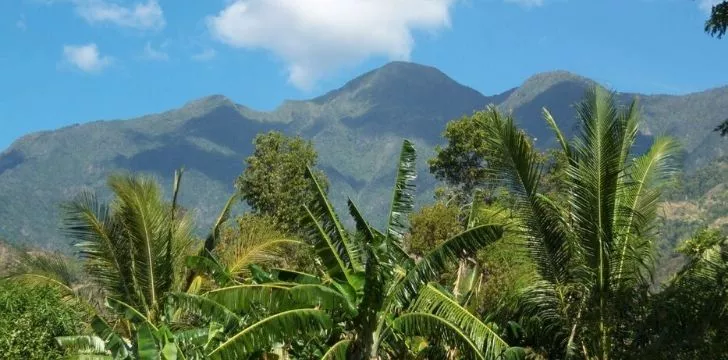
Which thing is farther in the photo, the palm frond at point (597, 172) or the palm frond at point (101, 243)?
the palm frond at point (101, 243)

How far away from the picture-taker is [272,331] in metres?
11.1

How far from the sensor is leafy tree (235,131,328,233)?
35.9 m

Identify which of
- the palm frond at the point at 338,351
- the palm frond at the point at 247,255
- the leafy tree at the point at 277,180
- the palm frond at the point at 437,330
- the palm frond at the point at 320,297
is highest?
the leafy tree at the point at 277,180

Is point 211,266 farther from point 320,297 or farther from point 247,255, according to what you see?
point 247,255

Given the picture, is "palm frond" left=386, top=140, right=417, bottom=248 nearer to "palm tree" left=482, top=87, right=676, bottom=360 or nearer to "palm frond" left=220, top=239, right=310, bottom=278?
"palm tree" left=482, top=87, right=676, bottom=360

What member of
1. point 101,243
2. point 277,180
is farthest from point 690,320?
point 277,180

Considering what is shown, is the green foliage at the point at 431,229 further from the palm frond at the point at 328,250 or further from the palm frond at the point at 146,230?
the palm frond at the point at 328,250

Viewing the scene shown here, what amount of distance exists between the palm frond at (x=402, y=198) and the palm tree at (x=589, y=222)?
1525 millimetres

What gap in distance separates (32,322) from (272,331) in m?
3.13

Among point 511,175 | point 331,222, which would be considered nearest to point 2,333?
point 331,222

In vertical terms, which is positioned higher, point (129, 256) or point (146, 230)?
point (146, 230)

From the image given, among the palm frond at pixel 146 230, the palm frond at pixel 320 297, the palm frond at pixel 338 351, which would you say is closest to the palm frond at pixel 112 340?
the palm frond at pixel 320 297

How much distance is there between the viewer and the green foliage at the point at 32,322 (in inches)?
419

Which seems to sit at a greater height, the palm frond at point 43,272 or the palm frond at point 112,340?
the palm frond at point 43,272
